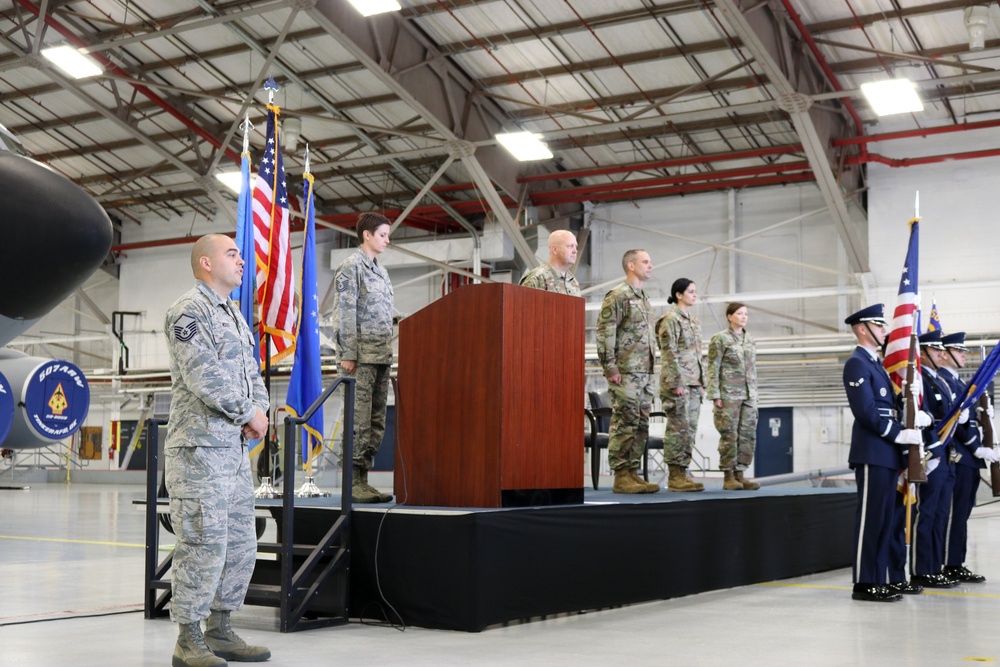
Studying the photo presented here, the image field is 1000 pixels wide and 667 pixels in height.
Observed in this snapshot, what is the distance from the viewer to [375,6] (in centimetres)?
1170

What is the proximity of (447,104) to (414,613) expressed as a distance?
38.7 feet

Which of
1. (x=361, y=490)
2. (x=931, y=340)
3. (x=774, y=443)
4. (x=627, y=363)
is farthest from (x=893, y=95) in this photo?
(x=361, y=490)

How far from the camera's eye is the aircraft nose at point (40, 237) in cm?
148

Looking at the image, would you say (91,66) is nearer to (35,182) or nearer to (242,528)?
(242,528)

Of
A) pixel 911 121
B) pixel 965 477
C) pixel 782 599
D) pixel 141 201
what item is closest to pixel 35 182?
pixel 782 599

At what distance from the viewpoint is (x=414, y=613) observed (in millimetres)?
4824

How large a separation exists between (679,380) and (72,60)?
1046 cm

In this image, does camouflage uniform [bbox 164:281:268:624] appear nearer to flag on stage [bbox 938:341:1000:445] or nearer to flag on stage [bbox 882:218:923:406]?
flag on stage [bbox 882:218:923:406]

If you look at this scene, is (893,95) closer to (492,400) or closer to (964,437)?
(964,437)

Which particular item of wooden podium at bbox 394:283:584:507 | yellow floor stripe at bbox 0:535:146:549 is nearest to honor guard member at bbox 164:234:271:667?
wooden podium at bbox 394:283:584:507

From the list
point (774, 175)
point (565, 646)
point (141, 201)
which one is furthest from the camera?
point (141, 201)

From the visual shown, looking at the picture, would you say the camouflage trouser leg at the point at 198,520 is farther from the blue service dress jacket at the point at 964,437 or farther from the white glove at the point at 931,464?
the blue service dress jacket at the point at 964,437

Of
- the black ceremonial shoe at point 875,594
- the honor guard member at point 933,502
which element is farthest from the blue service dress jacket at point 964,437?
the black ceremonial shoe at point 875,594

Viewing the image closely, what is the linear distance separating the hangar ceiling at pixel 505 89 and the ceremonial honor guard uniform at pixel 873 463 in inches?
275
